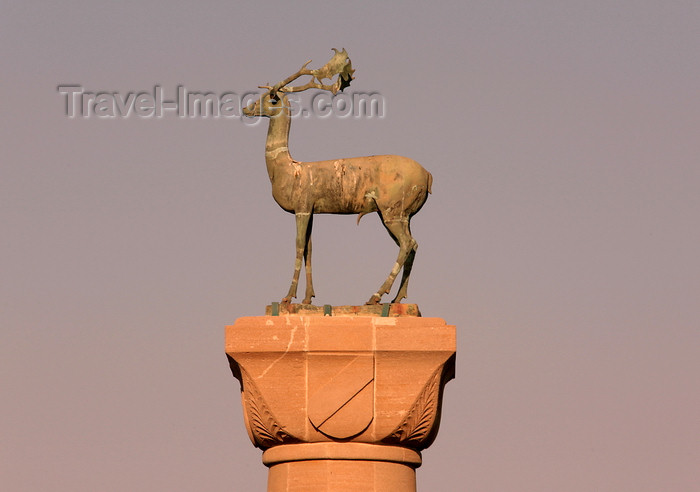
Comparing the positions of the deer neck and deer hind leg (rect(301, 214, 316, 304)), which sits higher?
the deer neck

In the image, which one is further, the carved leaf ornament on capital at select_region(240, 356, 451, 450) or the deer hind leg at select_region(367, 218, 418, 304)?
the deer hind leg at select_region(367, 218, 418, 304)

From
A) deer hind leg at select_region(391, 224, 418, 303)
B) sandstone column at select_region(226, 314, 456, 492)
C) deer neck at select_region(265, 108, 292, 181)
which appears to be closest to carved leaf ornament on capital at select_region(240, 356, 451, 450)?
sandstone column at select_region(226, 314, 456, 492)

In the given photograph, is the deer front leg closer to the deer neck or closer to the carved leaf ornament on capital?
the deer neck

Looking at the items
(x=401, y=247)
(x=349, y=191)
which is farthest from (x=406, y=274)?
(x=349, y=191)

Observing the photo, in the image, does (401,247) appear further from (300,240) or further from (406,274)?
(300,240)

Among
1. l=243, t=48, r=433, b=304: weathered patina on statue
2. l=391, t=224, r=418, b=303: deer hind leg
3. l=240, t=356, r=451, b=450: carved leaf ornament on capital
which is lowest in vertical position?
l=240, t=356, r=451, b=450: carved leaf ornament on capital

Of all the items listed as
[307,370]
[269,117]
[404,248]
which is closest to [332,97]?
[269,117]

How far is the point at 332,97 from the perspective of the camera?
1252 inches

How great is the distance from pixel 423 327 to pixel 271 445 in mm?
3228

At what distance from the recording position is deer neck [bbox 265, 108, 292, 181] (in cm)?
3128

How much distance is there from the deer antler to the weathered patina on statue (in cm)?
2

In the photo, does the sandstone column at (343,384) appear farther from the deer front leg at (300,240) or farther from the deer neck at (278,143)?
the deer neck at (278,143)

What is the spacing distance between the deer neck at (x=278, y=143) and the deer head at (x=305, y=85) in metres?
0.13

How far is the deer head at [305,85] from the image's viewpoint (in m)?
31.5
